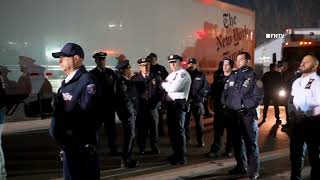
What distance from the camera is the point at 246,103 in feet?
21.0

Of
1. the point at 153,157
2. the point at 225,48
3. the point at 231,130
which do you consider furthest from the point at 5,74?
the point at 225,48

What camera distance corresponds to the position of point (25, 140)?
1034cm

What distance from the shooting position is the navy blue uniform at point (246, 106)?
6.38 meters

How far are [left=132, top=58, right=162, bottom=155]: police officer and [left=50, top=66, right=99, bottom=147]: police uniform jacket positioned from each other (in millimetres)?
4113

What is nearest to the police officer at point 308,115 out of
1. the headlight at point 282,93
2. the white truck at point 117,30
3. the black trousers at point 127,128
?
the black trousers at point 127,128

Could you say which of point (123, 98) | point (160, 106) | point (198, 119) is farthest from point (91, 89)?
point (198, 119)

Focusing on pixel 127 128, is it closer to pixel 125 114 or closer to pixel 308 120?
pixel 125 114

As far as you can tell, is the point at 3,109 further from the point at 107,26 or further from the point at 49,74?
the point at 107,26

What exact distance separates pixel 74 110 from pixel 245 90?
297 centimetres

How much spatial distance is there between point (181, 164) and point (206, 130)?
4363 millimetres

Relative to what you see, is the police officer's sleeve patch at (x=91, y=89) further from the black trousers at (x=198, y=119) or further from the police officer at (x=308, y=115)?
the black trousers at (x=198, y=119)

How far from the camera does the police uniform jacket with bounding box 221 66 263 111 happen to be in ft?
20.9

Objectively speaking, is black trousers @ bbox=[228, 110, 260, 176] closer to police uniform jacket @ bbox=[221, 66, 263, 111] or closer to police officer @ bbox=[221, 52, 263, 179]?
police officer @ bbox=[221, 52, 263, 179]

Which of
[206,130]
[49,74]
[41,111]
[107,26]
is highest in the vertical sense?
[107,26]
